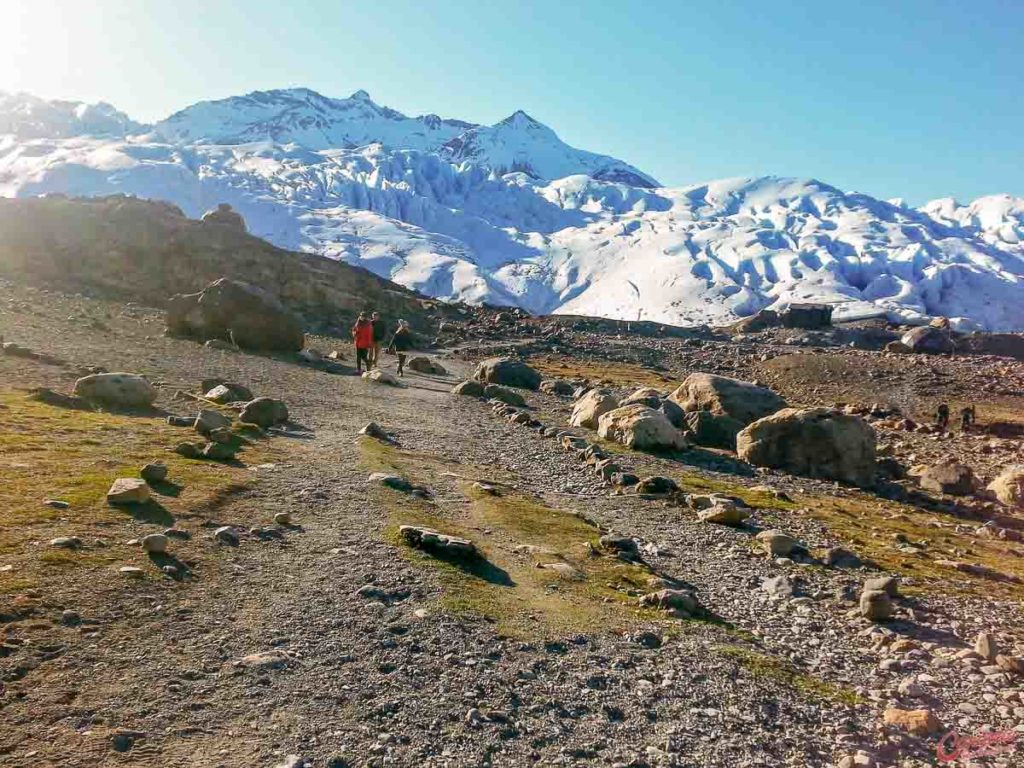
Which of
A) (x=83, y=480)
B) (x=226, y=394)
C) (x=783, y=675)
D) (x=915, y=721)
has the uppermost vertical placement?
(x=226, y=394)

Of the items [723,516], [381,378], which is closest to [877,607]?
[723,516]

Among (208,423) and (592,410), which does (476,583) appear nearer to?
(208,423)

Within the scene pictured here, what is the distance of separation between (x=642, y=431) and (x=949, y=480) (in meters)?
9.51

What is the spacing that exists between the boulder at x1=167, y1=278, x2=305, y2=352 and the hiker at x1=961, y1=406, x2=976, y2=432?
34.2 m

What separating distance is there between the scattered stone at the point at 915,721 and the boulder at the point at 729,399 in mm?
20280

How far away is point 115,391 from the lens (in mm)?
18359

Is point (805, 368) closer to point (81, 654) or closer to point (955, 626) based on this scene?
point (955, 626)

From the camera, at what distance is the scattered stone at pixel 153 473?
1188 centimetres

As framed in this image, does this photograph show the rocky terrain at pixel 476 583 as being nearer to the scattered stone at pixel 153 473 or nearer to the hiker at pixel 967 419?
the scattered stone at pixel 153 473

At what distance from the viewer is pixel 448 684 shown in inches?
289

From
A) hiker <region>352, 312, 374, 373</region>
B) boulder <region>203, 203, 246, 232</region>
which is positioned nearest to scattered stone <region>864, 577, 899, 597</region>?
hiker <region>352, 312, 374, 373</region>

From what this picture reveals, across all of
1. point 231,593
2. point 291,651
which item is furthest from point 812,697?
point 231,593

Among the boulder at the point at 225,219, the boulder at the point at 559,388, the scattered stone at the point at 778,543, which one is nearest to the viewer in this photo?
the scattered stone at the point at 778,543

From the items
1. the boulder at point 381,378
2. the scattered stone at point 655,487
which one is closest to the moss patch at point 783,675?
the scattered stone at point 655,487
